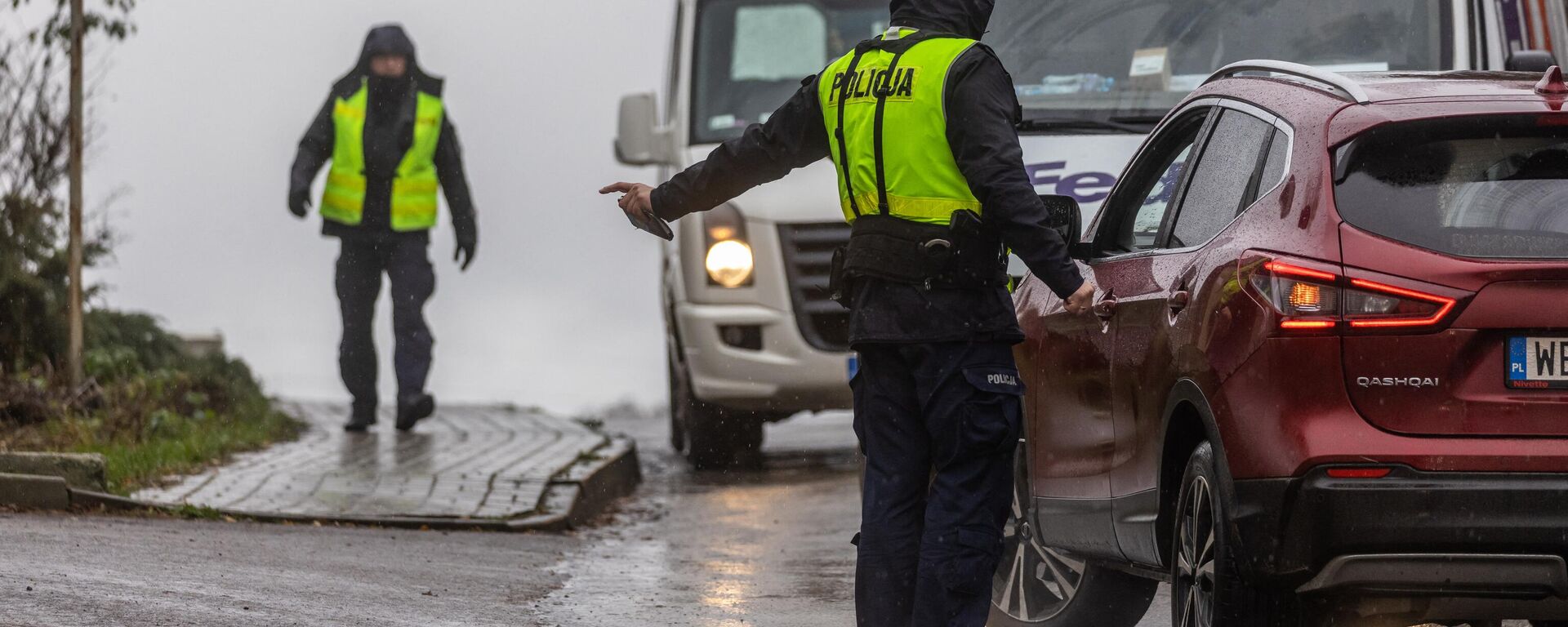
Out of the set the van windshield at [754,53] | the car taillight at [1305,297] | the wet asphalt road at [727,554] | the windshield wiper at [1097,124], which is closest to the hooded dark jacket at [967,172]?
the car taillight at [1305,297]

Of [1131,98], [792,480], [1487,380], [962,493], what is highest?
[1131,98]

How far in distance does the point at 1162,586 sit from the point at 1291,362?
3.45 metres

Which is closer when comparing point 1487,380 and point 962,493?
point 1487,380

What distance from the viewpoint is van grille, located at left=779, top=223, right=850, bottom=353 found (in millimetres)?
11422

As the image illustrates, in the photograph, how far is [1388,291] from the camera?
418 cm

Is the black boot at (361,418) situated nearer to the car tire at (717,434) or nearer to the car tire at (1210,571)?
the car tire at (717,434)

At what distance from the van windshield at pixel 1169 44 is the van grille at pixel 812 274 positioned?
2.69m

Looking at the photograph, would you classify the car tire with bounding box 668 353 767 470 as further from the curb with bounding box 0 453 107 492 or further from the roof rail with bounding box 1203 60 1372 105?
the roof rail with bounding box 1203 60 1372 105

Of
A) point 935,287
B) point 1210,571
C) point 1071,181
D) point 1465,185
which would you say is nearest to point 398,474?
point 1071,181

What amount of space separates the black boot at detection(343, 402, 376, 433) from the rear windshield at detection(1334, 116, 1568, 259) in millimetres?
8698

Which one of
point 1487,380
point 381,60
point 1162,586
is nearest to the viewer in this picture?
point 1487,380

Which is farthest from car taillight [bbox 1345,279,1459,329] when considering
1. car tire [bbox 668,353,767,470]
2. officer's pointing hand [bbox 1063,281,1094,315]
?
car tire [bbox 668,353,767,470]

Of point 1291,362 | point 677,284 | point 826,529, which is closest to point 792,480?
point 677,284

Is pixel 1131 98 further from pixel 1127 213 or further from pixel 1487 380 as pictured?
pixel 1487 380
